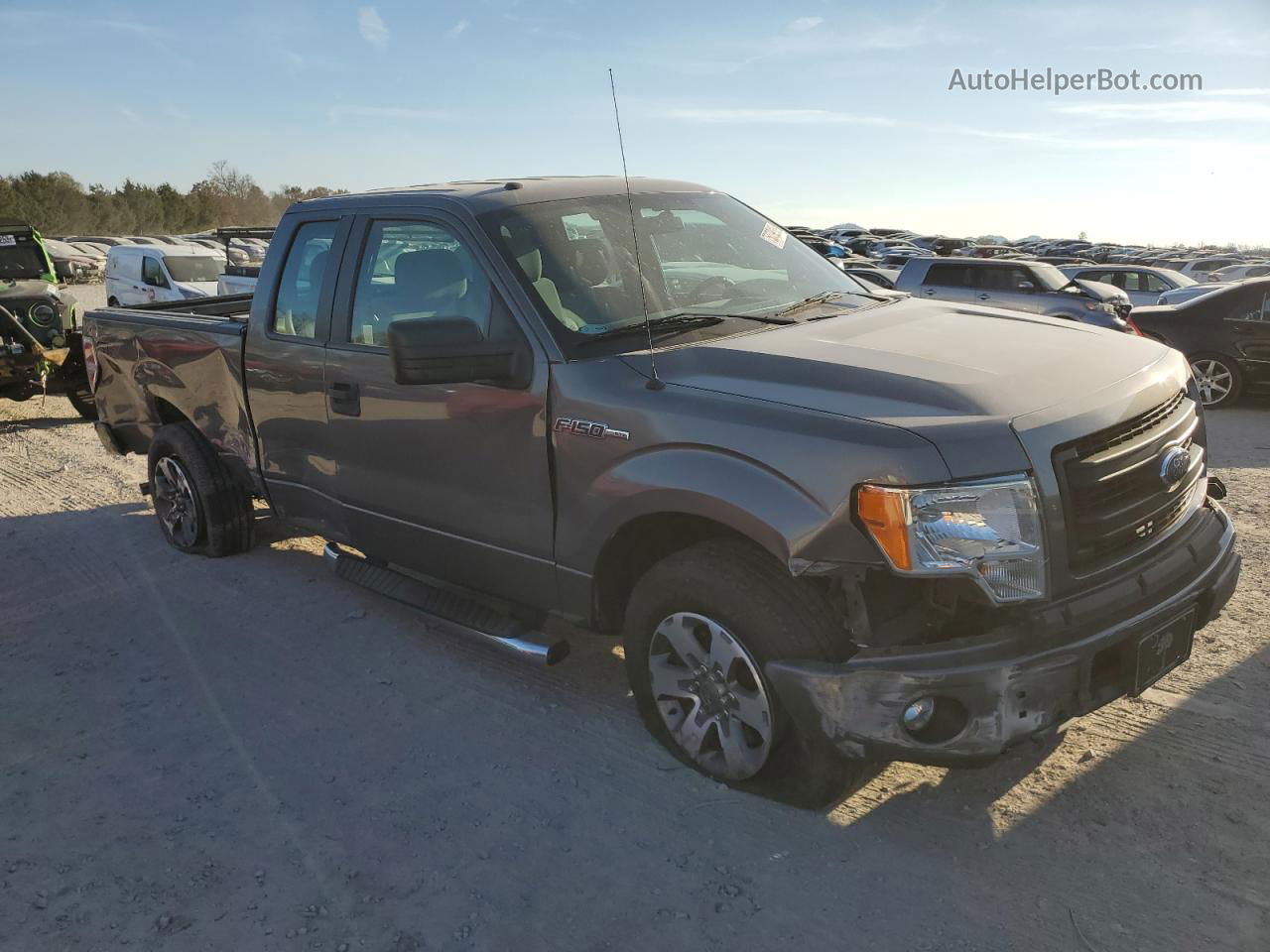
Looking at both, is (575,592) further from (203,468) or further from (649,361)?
(203,468)

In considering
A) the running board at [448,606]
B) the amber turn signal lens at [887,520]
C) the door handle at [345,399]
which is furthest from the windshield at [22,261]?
the amber turn signal lens at [887,520]

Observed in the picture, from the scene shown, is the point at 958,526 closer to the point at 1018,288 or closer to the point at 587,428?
the point at 587,428

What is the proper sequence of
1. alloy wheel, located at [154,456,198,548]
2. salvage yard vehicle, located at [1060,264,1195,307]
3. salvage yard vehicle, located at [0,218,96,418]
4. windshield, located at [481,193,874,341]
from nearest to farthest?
windshield, located at [481,193,874,341], alloy wheel, located at [154,456,198,548], salvage yard vehicle, located at [0,218,96,418], salvage yard vehicle, located at [1060,264,1195,307]

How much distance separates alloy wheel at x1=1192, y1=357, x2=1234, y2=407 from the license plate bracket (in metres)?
8.70

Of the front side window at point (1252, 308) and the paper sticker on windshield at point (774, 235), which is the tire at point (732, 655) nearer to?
the paper sticker on windshield at point (774, 235)

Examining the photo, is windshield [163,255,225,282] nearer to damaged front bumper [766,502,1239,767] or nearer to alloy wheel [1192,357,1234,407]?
alloy wheel [1192,357,1234,407]

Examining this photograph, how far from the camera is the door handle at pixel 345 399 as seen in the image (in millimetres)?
4305

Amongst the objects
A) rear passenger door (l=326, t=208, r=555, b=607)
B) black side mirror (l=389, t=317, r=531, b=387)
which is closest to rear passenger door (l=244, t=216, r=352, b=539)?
rear passenger door (l=326, t=208, r=555, b=607)

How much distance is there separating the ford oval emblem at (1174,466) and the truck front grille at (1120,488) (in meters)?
0.01

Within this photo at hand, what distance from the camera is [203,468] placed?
5.73m

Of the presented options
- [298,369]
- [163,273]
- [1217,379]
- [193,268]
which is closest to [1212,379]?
[1217,379]

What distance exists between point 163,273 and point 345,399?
13963 mm

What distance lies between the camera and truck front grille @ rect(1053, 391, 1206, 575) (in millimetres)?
2850

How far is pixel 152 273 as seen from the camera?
16.6 meters
